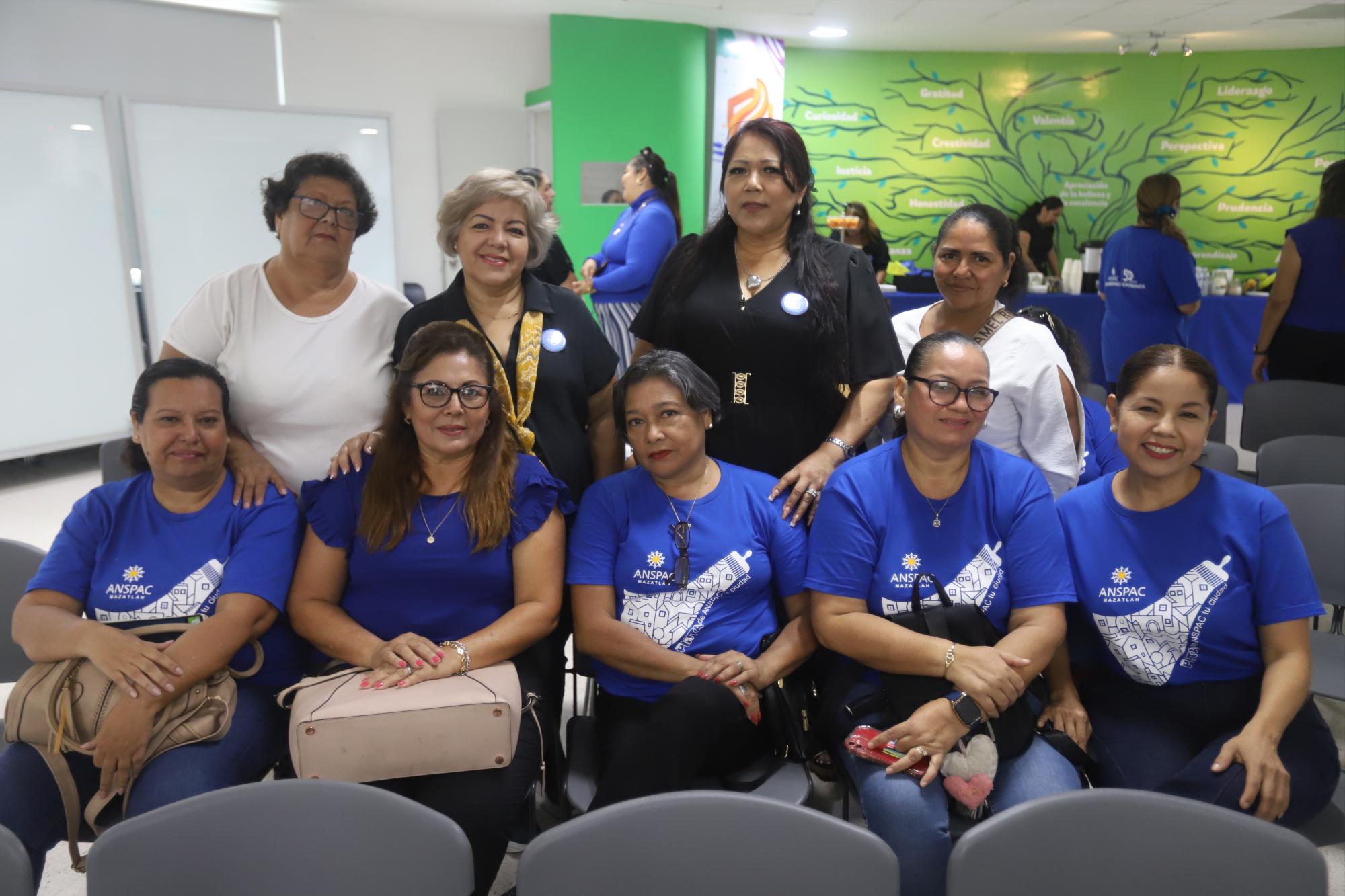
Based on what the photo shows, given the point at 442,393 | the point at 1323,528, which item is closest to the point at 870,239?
the point at 1323,528

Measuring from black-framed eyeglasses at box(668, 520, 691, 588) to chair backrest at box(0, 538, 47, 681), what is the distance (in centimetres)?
151

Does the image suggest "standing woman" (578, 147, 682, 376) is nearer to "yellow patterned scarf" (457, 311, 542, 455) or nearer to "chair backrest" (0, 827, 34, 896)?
"yellow patterned scarf" (457, 311, 542, 455)

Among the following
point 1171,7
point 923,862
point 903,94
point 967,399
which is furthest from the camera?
point 903,94

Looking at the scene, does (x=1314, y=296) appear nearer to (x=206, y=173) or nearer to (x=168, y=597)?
(x=168, y=597)

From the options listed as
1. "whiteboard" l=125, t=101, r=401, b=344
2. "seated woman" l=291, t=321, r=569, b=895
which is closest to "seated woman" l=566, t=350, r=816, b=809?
→ "seated woman" l=291, t=321, r=569, b=895

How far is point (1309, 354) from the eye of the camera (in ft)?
13.3

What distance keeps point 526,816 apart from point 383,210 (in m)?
5.86

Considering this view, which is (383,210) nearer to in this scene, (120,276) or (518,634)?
(120,276)

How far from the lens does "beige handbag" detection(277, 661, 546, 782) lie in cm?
171

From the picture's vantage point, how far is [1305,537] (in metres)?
2.59

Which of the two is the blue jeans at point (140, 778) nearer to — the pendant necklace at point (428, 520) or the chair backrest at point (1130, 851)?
the pendant necklace at point (428, 520)

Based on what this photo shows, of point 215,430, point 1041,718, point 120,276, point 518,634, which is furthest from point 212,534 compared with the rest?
point 120,276

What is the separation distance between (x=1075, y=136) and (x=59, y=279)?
9259 mm

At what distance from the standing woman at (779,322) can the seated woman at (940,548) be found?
0.25m
